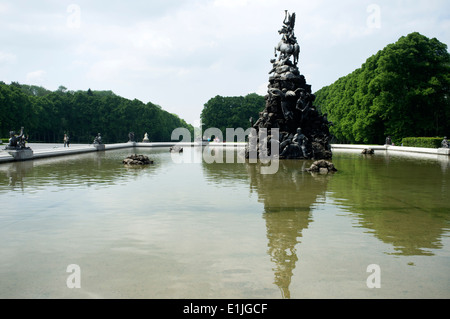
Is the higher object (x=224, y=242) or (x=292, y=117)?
(x=292, y=117)

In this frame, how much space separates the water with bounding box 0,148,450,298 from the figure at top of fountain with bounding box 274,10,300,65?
20540mm

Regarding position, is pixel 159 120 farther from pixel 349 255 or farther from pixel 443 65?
pixel 349 255

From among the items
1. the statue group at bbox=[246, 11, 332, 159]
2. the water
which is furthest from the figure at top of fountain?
the water

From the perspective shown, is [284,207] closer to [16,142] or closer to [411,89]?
[16,142]

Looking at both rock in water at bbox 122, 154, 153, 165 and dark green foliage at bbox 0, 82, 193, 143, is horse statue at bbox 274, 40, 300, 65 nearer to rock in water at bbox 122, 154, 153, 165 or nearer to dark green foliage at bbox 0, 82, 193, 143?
rock in water at bbox 122, 154, 153, 165

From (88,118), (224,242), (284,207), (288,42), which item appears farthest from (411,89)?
(88,118)

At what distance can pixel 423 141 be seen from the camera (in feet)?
135

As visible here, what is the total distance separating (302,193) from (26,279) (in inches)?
337

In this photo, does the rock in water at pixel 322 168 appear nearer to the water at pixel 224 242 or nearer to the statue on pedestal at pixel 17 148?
the water at pixel 224 242

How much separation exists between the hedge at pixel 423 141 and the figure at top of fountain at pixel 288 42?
19719 mm

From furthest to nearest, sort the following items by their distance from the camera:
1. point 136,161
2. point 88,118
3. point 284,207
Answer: point 88,118, point 136,161, point 284,207

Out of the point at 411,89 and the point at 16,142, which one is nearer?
the point at 16,142

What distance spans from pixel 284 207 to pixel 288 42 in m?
24.8

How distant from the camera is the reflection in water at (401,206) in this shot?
6.76 metres
